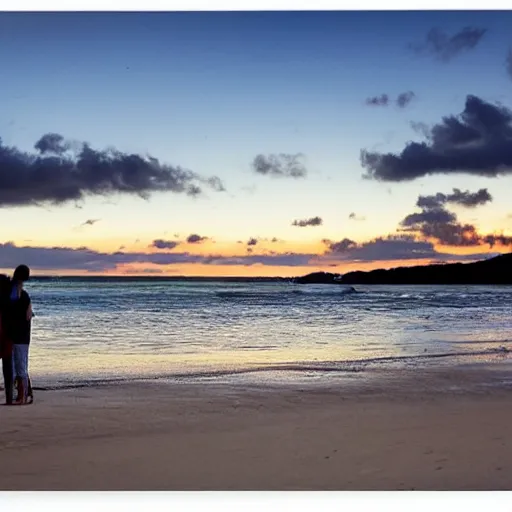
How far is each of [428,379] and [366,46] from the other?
2.85 m

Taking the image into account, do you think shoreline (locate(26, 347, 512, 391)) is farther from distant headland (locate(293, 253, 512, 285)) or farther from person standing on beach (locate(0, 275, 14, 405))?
distant headland (locate(293, 253, 512, 285))

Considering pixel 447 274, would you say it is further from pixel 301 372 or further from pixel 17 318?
pixel 17 318

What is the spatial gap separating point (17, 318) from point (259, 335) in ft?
25.1

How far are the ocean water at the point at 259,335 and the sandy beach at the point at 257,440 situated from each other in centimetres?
133

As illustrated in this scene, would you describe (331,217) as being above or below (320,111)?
below

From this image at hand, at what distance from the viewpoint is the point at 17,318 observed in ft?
17.4

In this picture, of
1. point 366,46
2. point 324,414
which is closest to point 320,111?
point 366,46

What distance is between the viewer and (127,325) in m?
15.0

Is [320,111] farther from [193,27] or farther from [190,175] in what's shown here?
[190,175]

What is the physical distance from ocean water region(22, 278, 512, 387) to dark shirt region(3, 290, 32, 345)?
1457mm

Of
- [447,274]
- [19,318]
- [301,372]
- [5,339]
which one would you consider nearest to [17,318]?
[19,318]

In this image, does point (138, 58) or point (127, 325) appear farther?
point (127, 325)

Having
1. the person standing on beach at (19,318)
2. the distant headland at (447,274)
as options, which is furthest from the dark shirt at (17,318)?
the distant headland at (447,274)

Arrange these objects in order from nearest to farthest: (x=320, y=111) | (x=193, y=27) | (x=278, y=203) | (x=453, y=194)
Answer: (x=193, y=27)
(x=320, y=111)
(x=453, y=194)
(x=278, y=203)
